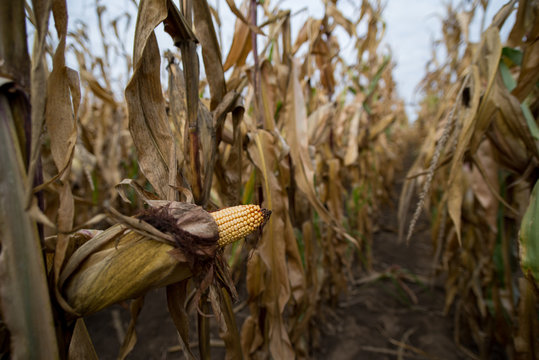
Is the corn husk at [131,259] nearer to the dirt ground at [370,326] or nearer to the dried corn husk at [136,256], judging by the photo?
the dried corn husk at [136,256]

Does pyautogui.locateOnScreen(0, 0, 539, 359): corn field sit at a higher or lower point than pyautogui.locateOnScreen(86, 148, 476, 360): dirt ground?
higher

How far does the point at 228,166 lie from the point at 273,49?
582 millimetres

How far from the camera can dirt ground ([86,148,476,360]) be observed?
129 cm

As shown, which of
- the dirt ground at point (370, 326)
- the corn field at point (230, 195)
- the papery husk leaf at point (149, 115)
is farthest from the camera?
the dirt ground at point (370, 326)

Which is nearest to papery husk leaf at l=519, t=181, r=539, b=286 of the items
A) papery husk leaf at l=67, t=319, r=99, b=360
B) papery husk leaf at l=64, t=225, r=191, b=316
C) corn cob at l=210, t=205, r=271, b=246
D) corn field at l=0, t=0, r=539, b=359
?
corn field at l=0, t=0, r=539, b=359

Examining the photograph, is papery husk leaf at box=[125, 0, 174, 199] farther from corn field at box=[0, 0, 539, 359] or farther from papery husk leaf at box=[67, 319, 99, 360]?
papery husk leaf at box=[67, 319, 99, 360]

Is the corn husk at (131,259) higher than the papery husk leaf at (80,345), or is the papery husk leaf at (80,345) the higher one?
the corn husk at (131,259)

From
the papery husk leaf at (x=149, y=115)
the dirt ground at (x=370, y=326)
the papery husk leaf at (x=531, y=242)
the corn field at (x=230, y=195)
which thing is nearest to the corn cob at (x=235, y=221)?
the corn field at (x=230, y=195)

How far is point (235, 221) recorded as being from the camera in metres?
0.42

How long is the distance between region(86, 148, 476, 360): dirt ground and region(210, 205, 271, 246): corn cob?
114 centimetres

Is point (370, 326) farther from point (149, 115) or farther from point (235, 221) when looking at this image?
point (149, 115)

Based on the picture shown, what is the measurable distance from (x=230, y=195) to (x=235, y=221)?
391 mm

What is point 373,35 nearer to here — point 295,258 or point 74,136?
point 295,258

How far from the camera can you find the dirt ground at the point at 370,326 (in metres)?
1.29
